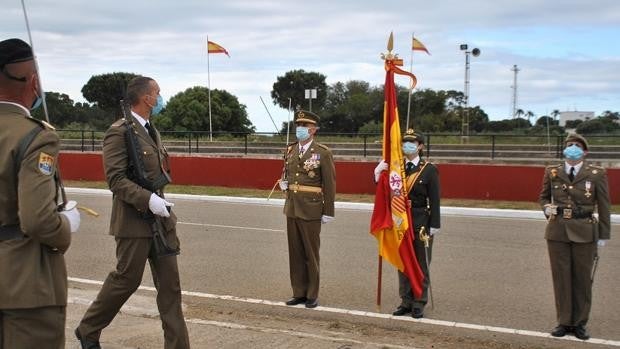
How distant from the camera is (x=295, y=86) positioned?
7200cm

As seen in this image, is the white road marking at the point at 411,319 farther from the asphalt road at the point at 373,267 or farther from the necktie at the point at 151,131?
the necktie at the point at 151,131

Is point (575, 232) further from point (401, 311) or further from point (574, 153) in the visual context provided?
point (401, 311)

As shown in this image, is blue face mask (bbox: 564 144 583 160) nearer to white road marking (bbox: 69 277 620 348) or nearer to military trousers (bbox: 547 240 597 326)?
military trousers (bbox: 547 240 597 326)

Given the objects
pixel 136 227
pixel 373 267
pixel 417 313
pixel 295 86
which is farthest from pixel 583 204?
pixel 295 86

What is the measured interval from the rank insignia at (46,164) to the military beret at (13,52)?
1.46 ft

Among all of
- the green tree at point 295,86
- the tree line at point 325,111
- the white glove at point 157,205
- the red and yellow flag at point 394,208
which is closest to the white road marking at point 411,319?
the red and yellow flag at point 394,208

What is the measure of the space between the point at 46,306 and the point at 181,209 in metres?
12.2

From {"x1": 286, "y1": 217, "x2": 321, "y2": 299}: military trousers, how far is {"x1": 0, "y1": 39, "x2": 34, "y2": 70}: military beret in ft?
13.4

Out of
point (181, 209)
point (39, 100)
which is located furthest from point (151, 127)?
point (181, 209)

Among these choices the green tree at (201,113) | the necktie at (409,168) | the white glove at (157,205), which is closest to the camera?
the white glove at (157,205)

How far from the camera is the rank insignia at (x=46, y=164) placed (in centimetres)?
272

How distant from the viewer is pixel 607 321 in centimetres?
617

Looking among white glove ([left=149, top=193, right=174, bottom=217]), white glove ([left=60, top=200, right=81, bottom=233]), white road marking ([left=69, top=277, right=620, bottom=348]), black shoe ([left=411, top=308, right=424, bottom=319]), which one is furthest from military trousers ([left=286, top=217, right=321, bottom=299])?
white glove ([left=60, top=200, right=81, bottom=233])

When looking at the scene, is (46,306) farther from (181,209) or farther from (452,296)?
(181,209)
